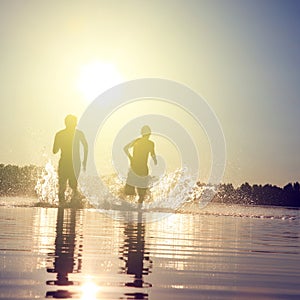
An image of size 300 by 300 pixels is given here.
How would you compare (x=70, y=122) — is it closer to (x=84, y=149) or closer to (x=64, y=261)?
(x=84, y=149)

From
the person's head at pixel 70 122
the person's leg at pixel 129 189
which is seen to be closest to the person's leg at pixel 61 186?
the person's head at pixel 70 122

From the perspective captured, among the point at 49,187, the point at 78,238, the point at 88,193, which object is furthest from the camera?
the point at 88,193

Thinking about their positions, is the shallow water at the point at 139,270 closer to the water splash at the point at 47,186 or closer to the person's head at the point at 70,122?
the person's head at the point at 70,122

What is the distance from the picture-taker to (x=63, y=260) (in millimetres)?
5285

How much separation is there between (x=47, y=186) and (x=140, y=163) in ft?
38.2

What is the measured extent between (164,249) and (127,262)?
5.53 feet

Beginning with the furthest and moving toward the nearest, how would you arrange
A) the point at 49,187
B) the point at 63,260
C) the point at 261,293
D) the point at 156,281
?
the point at 49,187 < the point at 63,260 < the point at 156,281 < the point at 261,293

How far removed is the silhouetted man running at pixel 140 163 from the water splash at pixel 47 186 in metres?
8.12

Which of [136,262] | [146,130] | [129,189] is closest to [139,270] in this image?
[136,262]

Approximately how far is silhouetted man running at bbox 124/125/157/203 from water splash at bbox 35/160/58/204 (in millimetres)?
8120

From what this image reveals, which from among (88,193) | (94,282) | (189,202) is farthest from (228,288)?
(189,202)

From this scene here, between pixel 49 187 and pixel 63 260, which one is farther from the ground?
pixel 49 187

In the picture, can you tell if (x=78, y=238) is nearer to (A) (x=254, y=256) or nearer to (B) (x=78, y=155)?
(A) (x=254, y=256)

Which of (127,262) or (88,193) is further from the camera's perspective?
(88,193)
